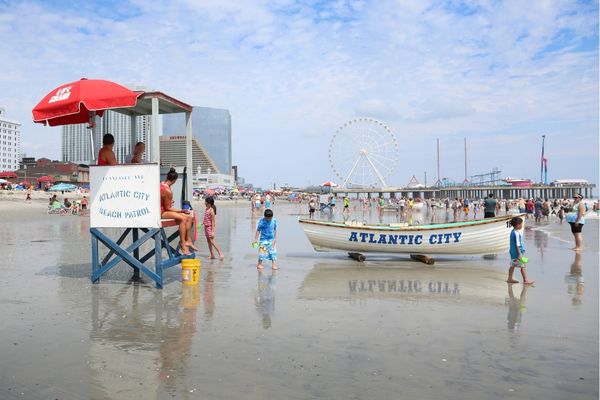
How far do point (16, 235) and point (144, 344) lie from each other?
616 inches

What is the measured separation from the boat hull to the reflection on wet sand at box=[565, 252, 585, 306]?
1563 mm

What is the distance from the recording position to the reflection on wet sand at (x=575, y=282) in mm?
7585

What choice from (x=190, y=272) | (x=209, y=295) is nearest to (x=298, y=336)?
(x=209, y=295)

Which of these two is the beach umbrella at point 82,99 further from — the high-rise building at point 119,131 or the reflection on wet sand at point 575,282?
the reflection on wet sand at point 575,282

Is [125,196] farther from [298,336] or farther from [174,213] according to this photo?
[298,336]

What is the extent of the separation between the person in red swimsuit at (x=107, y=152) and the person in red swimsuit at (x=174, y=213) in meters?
0.90

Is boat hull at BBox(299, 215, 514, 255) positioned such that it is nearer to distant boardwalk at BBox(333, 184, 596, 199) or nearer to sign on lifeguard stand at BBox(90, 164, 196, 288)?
sign on lifeguard stand at BBox(90, 164, 196, 288)

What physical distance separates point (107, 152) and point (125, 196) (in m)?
0.82

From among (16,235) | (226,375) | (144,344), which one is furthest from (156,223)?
(16,235)

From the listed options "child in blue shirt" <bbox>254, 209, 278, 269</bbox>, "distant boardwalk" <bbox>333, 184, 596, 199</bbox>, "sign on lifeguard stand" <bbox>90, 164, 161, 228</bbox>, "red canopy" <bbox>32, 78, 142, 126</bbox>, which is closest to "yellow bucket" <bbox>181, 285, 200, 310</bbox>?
"sign on lifeguard stand" <bbox>90, 164, 161, 228</bbox>

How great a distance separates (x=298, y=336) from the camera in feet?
17.6

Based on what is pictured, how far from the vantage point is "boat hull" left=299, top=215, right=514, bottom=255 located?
1134 cm

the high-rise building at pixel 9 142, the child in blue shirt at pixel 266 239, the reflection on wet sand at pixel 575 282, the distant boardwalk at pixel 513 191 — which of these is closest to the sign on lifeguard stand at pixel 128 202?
the child in blue shirt at pixel 266 239

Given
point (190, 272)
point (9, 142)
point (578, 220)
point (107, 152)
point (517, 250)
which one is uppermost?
point (9, 142)
